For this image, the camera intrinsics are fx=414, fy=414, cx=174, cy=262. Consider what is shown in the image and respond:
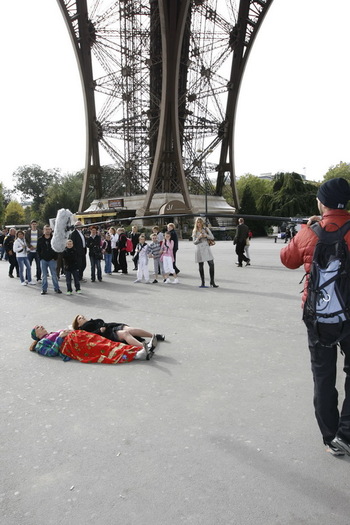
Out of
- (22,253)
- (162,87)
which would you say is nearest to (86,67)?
(162,87)

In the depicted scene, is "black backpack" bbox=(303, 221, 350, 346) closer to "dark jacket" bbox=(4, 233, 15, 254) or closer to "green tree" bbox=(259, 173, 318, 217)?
"dark jacket" bbox=(4, 233, 15, 254)

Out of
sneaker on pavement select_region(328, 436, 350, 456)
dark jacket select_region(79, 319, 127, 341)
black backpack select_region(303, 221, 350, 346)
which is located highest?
black backpack select_region(303, 221, 350, 346)

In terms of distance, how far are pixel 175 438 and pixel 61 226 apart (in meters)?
6.81

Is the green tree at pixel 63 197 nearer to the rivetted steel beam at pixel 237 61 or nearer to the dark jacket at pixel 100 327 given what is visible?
the rivetted steel beam at pixel 237 61

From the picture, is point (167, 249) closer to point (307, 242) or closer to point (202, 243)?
point (202, 243)

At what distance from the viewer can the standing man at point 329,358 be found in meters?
2.77

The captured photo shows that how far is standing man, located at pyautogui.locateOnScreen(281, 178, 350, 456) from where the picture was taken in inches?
109

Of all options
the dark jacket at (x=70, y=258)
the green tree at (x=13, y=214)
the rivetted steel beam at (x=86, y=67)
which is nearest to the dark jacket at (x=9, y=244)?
the dark jacket at (x=70, y=258)

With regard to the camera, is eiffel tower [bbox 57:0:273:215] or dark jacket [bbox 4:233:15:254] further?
eiffel tower [bbox 57:0:273:215]

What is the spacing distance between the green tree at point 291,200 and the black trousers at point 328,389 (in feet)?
134

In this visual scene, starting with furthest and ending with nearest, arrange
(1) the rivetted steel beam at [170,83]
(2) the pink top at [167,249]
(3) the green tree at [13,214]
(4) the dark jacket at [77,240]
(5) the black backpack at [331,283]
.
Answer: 1. (3) the green tree at [13,214]
2. (1) the rivetted steel beam at [170,83]
3. (2) the pink top at [167,249]
4. (4) the dark jacket at [77,240]
5. (5) the black backpack at [331,283]

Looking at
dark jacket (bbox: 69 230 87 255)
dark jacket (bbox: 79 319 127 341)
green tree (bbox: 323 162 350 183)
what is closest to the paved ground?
dark jacket (bbox: 79 319 127 341)

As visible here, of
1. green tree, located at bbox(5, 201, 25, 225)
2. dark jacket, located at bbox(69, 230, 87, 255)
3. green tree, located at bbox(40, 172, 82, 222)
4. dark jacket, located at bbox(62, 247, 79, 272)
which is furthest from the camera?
green tree, located at bbox(5, 201, 25, 225)

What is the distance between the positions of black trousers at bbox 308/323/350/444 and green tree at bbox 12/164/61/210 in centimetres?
8128
